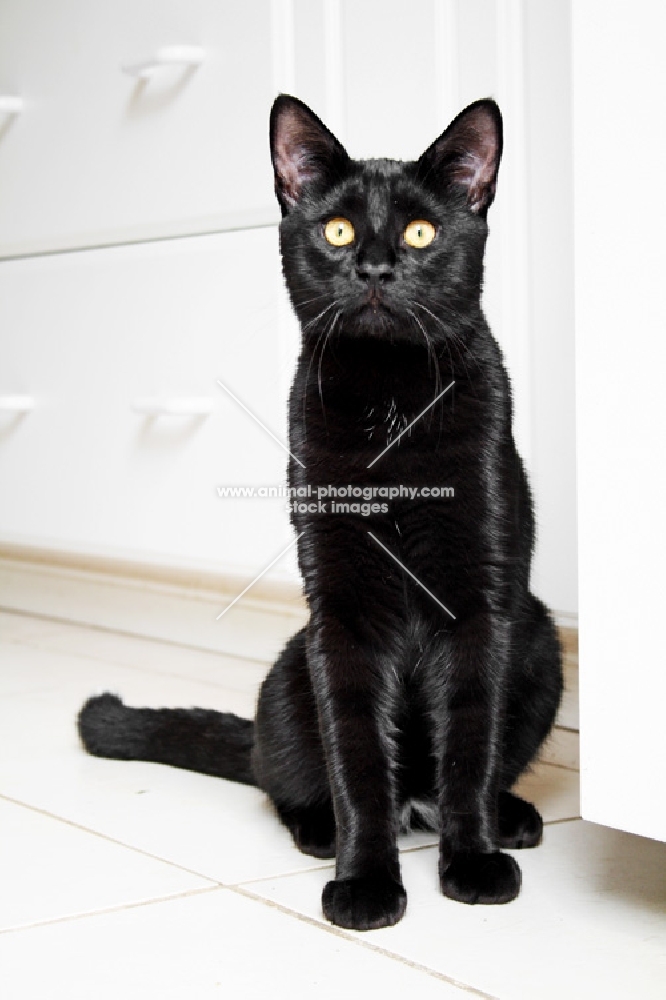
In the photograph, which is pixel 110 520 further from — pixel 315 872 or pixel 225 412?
pixel 315 872

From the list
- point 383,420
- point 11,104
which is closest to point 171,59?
point 11,104

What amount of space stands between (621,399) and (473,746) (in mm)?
375

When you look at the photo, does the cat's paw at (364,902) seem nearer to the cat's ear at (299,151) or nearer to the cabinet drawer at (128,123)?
the cat's ear at (299,151)

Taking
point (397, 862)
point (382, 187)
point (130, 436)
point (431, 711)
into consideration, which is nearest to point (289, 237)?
point (382, 187)

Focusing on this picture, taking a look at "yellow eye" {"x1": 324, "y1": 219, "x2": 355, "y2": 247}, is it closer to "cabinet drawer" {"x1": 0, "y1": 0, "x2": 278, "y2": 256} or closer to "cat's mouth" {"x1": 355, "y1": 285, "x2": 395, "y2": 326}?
"cat's mouth" {"x1": 355, "y1": 285, "x2": 395, "y2": 326}

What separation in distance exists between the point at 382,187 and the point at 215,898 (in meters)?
0.64

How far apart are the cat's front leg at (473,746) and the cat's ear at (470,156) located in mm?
400

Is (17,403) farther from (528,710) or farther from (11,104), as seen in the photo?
(528,710)

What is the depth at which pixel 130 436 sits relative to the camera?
2.08 meters

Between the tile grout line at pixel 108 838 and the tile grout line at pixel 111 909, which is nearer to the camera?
the tile grout line at pixel 111 909

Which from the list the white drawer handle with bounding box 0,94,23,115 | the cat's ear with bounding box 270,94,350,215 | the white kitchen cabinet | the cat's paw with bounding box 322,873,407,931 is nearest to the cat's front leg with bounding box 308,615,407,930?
the cat's paw with bounding box 322,873,407,931

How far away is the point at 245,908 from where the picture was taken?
107cm

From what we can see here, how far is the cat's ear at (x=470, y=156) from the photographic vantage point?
1.16 meters

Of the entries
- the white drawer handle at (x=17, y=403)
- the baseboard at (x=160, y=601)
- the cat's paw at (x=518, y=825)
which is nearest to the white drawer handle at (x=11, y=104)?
the white drawer handle at (x=17, y=403)
